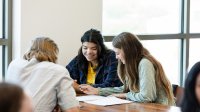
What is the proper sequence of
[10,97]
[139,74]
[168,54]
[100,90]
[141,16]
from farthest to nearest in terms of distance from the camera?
[168,54]
[141,16]
[100,90]
[139,74]
[10,97]

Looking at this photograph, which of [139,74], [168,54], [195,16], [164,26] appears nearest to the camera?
[139,74]

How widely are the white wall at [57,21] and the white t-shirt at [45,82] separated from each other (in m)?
1.27

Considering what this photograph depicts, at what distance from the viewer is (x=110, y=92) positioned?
341cm

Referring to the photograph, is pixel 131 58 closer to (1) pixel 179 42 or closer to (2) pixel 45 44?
(2) pixel 45 44

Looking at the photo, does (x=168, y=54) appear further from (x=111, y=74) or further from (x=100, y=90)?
(x=100, y=90)

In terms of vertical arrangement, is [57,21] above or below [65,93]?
above

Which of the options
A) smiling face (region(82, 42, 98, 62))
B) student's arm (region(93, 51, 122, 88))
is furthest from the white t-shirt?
smiling face (region(82, 42, 98, 62))

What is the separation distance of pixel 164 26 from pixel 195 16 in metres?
0.60

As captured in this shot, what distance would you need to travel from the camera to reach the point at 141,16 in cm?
497

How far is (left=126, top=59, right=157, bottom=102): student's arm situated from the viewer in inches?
122

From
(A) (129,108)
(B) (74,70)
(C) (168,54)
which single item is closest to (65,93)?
(A) (129,108)

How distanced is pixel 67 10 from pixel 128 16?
1.07 metres

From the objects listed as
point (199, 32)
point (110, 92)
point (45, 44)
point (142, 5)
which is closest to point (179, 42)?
point (199, 32)

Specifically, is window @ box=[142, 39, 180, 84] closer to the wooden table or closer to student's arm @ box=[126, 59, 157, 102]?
student's arm @ box=[126, 59, 157, 102]
